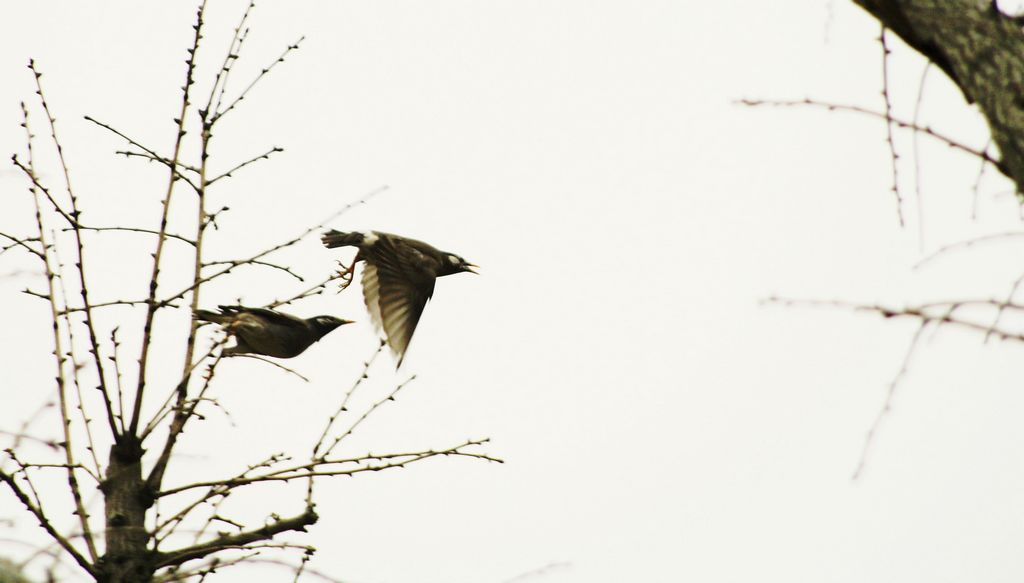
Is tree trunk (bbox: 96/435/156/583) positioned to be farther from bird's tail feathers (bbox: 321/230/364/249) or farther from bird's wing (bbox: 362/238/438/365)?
bird's wing (bbox: 362/238/438/365)

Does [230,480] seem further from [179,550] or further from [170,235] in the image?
[170,235]

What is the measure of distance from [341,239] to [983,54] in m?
5.11

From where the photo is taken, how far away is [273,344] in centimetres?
684

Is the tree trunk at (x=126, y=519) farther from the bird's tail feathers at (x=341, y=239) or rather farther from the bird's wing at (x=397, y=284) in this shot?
the bird's wing at (x=397, y=284)

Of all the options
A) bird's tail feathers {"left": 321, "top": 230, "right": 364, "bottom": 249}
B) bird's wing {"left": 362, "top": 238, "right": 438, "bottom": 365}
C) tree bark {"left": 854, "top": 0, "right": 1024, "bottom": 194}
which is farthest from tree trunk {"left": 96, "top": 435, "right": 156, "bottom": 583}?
bird's wing {"left": 362, "top": 238, "right": 438, "bottom": 365}

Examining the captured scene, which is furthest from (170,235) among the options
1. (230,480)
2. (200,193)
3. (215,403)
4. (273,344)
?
(273,344)

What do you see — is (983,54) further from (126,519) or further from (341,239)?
(341,239)

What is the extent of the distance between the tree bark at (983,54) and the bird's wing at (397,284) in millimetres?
5201

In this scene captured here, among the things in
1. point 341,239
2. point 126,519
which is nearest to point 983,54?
point 126,519

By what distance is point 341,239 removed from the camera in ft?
22.5

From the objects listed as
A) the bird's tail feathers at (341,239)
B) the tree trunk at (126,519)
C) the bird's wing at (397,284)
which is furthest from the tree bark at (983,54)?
the bird's wing at (397,284)

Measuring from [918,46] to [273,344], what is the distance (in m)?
5.18

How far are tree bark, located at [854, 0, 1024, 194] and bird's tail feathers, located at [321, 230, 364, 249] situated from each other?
16.0ft

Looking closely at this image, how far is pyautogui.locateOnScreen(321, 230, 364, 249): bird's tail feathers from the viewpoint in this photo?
22.4 ft
